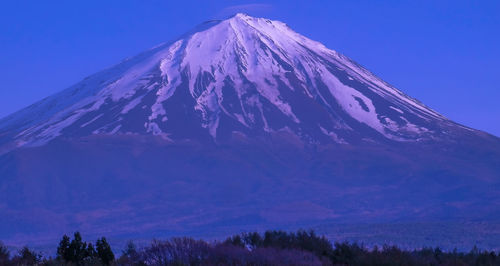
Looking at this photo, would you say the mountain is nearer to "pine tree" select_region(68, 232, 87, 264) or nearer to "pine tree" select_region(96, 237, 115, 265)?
"pine tree" select_region(68, 232, 87, 264)

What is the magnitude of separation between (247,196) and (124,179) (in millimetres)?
16581

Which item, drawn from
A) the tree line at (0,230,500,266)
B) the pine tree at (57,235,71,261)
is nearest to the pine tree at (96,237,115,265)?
the tree line at (0,230,500,266)

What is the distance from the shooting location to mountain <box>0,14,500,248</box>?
4833 inches

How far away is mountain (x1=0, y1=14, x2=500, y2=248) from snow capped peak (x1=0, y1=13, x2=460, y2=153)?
291mm

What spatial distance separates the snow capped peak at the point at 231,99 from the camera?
147625mm

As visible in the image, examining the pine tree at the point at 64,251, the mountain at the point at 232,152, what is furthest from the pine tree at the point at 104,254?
the mountain at the point at 232,152

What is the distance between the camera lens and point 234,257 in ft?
94.7

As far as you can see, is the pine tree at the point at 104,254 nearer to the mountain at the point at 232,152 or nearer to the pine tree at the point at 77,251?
the pine tree at the point at 77,251

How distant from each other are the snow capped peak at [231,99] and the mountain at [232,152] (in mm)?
291

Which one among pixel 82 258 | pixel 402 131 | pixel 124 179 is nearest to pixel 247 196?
pixel 124 179

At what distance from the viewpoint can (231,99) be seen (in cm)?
15400

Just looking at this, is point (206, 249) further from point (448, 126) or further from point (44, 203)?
point (448, 126)

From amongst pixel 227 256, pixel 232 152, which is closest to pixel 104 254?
pixel 227 256

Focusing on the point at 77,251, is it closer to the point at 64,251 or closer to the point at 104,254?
the point at 64,251
